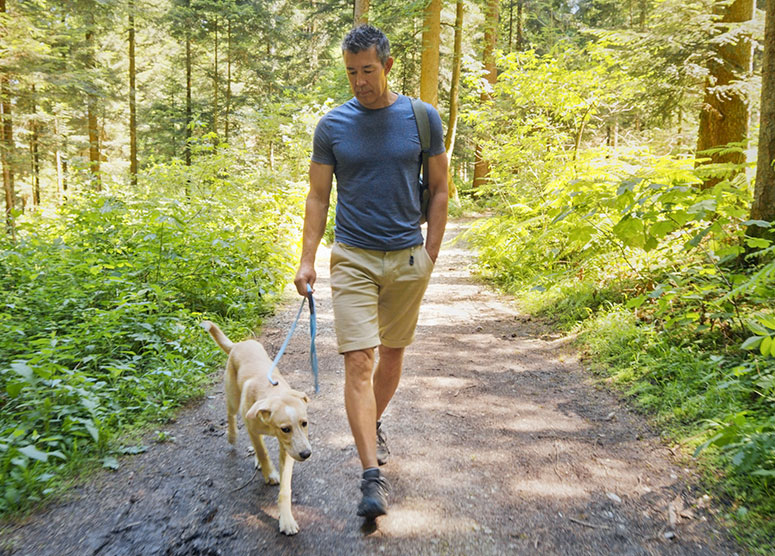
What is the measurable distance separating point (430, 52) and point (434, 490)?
1440 centimetres

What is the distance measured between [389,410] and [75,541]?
236cm

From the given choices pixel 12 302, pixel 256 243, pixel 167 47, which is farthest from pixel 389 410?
pixel 167 47

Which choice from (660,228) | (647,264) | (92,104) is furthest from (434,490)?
(92,104)

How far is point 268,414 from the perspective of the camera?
269cm

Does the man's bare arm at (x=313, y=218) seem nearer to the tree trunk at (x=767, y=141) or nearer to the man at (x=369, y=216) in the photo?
the man at (x=369, y=216)

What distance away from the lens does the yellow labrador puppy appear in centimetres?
263

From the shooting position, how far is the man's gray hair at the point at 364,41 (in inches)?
107

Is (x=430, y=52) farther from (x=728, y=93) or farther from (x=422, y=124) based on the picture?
(x=422, y=124)

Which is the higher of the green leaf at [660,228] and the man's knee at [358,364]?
the green leaf at [660,228]

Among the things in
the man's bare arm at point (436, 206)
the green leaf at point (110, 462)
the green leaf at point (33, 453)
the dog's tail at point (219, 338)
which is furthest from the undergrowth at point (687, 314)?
the green leaf at point (33, 453)

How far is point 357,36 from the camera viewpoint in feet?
8.97

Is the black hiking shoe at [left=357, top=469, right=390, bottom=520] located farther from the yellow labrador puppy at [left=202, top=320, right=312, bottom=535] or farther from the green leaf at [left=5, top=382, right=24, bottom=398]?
the green leaf at [left=5, top=382, right=24, bottom=398]

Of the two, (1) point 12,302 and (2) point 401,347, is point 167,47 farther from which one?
(2) point 401,347

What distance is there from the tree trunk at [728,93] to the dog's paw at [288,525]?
691 centimetres
